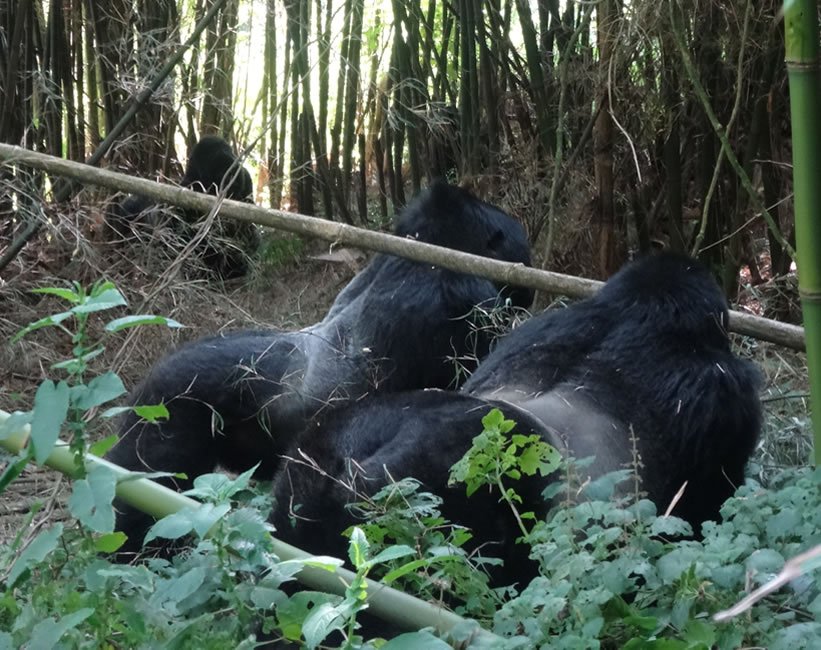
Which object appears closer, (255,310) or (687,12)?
(687,12)

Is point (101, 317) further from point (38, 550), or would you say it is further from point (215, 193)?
point (38, 550)

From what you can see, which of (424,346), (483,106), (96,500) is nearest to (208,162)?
(483,106)

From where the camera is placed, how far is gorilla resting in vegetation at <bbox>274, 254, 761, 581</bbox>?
1.96 metres

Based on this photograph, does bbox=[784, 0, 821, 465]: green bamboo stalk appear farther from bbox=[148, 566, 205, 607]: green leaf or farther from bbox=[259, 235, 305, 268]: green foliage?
bbox=[259, 235, 305, 268]: green foliage

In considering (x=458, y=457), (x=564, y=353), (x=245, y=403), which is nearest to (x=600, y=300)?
(x=564, y=353)

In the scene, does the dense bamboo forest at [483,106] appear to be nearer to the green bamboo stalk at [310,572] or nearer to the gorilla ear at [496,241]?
the gorilla ear at [496,241]

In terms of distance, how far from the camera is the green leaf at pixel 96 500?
52.2 inches

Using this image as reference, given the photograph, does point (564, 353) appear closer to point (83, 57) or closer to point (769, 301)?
point (769, 301)

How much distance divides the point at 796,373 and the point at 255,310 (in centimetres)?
249

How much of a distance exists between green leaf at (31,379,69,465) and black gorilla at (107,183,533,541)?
1.36 meters

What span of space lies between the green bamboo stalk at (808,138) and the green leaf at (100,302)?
1.02 m

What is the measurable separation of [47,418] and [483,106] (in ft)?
12.7

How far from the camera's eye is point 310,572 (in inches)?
57.5

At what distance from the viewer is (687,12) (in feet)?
12.9
